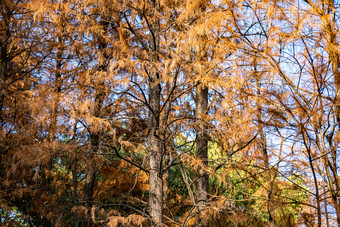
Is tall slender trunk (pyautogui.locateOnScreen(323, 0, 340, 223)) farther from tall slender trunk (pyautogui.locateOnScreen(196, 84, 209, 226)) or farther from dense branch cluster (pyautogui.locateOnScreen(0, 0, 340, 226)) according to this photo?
tall slender trunk (pyautogui.locateOnScreen(196, 84, 209, 226))

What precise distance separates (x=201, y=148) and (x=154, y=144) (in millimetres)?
1863

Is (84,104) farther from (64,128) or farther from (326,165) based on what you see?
(326,165)

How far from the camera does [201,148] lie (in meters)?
8.14

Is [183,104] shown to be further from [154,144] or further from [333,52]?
[333,52]

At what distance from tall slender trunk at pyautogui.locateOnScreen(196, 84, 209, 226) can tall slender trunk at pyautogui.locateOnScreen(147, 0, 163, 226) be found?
0.91 meters

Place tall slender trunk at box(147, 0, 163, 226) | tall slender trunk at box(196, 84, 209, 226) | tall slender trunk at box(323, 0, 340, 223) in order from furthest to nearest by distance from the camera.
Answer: tall slender trunk at box(196, 84, 209, 226)
tall slender trunk at box(147, 0, 163, 226)
tall slender trunk at box(323, 0, 340, 223)

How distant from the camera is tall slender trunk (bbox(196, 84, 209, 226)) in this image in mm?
7285

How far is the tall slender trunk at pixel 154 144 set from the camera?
6.27 m

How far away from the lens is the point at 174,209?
10352 millimetres

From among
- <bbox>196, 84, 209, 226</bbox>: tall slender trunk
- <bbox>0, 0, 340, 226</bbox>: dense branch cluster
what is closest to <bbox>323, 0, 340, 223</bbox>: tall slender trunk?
<bbox>0, 0, 340, 226</bbox>: dense branch cluster

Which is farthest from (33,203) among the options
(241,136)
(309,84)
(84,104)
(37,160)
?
(309,84)

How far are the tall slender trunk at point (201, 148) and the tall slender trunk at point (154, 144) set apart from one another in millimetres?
912

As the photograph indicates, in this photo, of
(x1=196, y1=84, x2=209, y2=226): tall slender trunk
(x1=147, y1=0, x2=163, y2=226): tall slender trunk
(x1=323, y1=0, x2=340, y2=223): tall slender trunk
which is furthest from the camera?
(x1=196, y1=84, x2=209, y2=226): tall slender trunk

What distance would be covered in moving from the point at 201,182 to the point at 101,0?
4297 mm
